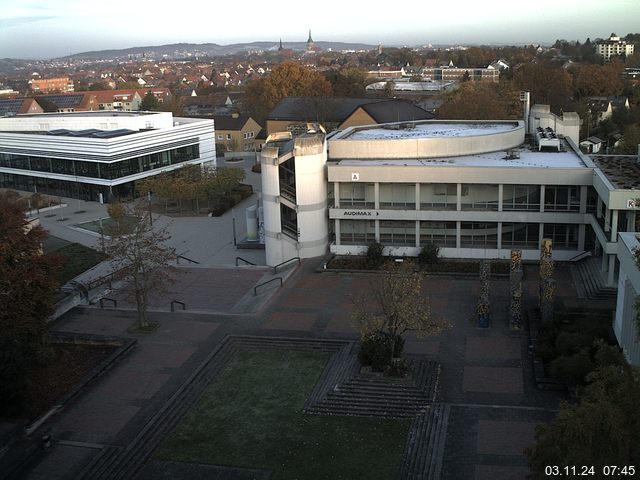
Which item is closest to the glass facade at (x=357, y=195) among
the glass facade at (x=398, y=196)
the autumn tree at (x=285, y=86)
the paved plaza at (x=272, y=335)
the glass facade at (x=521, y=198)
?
the glass facade at (x=398, y=196)

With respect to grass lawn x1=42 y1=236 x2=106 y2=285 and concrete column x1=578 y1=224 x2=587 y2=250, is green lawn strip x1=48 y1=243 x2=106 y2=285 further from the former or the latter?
concrete column x1=578 y1=224 x2=587 y2=250

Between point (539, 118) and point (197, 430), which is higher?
point (539, 118)

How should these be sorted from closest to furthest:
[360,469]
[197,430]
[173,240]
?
[360,469] → [197,430] → [173,240]

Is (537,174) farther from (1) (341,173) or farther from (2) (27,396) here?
(2) (27,396)

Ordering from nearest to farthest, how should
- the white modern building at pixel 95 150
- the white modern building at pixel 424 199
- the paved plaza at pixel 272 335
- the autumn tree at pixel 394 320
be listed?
the paved plaza at pixel 272 335, the autumn tree at pixel 394 320, the white modern building at pixel 424 199, the white modern building at pixel 95 150

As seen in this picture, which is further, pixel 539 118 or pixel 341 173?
pixel 539 118

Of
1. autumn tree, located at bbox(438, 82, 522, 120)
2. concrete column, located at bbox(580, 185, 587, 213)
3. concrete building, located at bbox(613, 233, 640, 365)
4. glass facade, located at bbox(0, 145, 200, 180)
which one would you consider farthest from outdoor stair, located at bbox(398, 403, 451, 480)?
autumn tree, located at bbox(438, 82, 522, 120)

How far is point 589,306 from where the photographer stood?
26.8 metres

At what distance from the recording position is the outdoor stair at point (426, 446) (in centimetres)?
1717

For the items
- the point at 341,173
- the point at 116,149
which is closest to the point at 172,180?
the point at 116,149

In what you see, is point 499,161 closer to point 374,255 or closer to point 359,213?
point 359,213

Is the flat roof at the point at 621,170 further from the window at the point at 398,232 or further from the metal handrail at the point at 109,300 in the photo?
the metal handrail at the point at 109,300

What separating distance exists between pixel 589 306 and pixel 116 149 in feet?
119

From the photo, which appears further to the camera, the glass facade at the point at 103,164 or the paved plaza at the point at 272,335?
the glass facade at the point at 103,164
